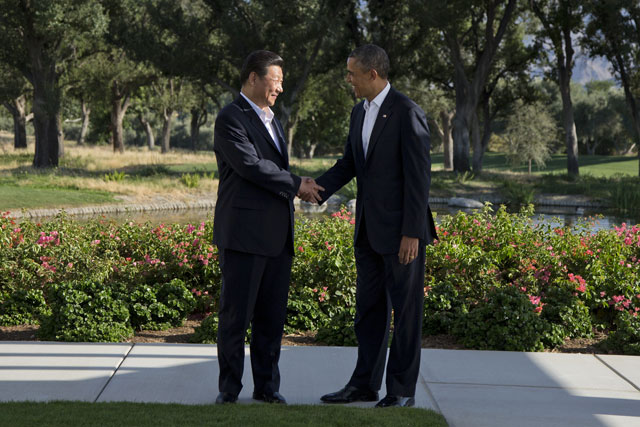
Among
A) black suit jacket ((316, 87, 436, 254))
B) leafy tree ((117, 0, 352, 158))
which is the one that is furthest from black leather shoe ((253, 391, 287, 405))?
leafy tree ((117, 0, 352, 158))

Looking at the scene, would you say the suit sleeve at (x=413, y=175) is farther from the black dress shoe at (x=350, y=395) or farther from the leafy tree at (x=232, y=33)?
the leafy tree at (x=232, y=33)

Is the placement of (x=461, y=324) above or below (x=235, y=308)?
below

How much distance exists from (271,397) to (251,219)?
1.00 meters

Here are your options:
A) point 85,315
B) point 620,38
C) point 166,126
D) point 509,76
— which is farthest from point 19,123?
point 85,315

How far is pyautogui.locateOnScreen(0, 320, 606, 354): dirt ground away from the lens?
5.46m

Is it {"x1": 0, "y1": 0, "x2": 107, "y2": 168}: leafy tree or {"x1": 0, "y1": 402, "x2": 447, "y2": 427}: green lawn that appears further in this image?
{"x1": 0, "y1": 0, "x2": 107, "y2": 168}: leafy tree

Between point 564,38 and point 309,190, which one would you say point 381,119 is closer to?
point 309,190

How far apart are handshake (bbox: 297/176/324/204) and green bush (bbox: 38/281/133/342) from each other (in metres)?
2.08

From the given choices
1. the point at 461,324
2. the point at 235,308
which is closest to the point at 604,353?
the point at 461,324

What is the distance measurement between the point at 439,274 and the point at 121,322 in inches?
115

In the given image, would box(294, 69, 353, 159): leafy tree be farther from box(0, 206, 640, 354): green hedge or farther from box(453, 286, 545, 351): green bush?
box(453, 286, 545, 351): green bush

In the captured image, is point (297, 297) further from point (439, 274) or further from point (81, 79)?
point (81, 79)

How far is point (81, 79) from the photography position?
36.2 meters

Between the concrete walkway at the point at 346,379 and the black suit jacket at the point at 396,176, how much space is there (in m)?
0.98
